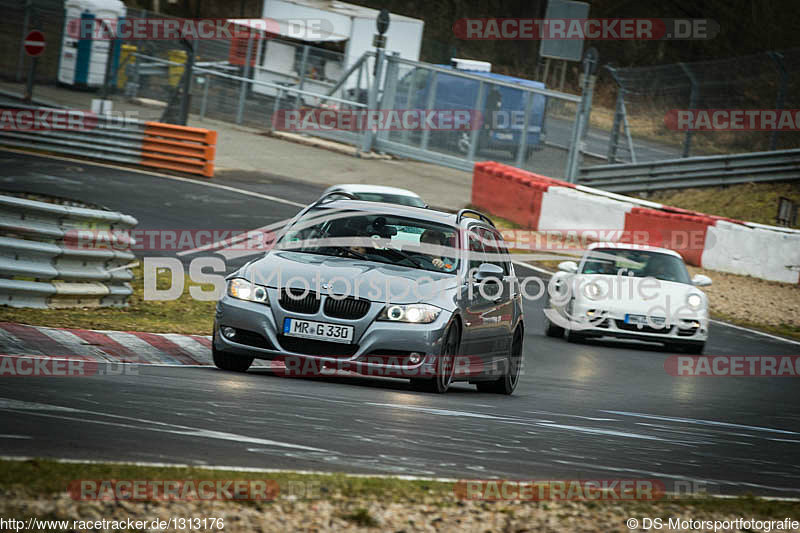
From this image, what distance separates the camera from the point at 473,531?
4812 mm

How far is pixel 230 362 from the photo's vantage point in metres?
9.80

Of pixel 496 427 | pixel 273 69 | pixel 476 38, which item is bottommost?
pixel 496 427

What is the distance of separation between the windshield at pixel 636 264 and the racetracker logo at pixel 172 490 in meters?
12.0

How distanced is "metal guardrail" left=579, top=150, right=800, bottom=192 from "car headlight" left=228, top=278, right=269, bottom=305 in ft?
72.2

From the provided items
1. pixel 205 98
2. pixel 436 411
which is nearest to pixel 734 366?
pixel 436 411

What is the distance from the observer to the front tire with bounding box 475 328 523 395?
10984mm

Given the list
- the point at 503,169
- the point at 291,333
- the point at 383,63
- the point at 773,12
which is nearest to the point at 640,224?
the point at 503,169

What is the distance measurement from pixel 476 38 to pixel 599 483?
6646cm

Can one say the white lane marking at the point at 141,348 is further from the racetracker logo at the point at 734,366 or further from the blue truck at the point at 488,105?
the blue truck at the point at 488,105

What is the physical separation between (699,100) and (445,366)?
72.2 ft

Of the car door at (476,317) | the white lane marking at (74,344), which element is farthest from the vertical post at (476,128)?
the white lane marking at (74,344)

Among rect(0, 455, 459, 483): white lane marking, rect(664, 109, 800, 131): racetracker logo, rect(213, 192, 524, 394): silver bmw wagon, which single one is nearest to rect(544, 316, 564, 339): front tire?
rect(213, 192, 524, 394): silver bmw wagon

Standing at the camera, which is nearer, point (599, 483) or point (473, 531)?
point (473, 531)

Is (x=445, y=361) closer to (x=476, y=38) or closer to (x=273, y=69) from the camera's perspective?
(x=273, y=69)
